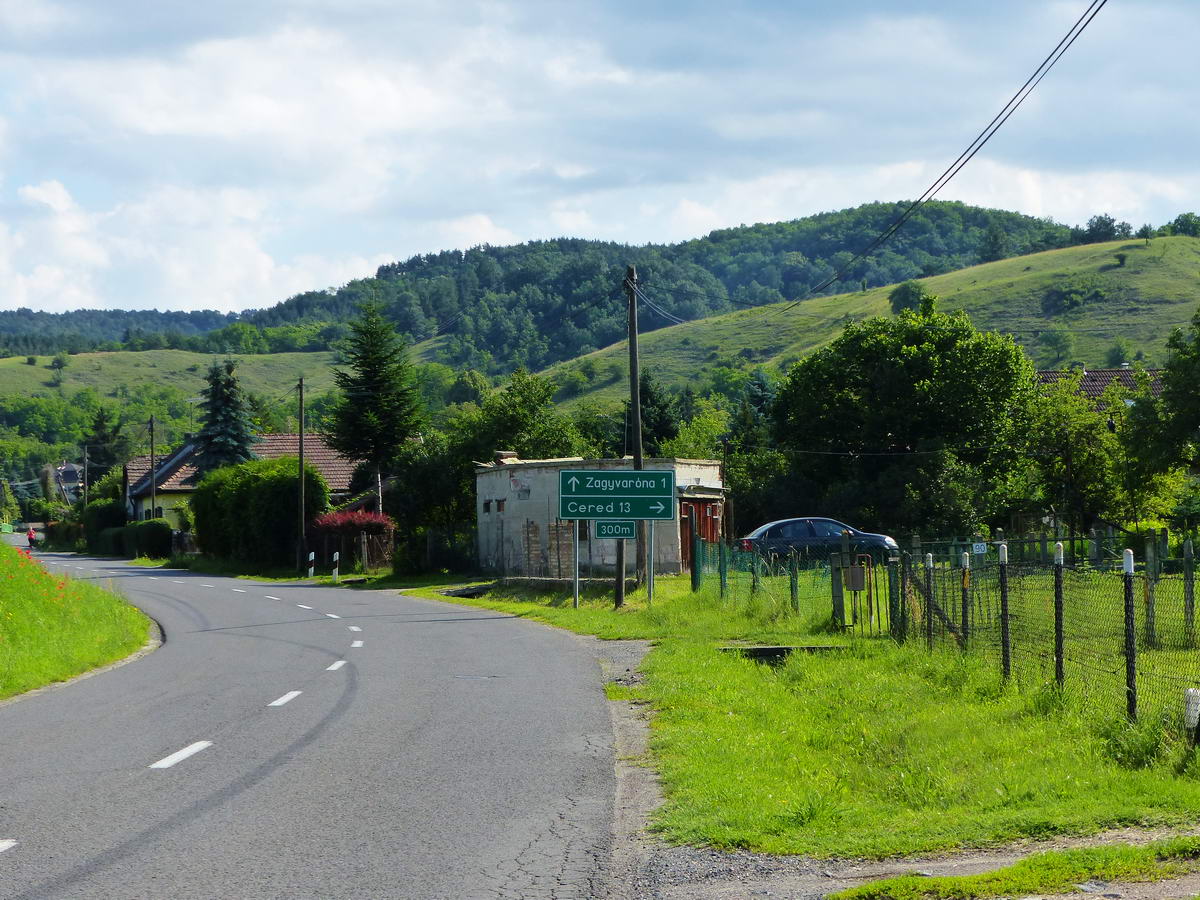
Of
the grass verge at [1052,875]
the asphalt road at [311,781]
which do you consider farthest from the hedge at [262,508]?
the grass verge at [1052,875]

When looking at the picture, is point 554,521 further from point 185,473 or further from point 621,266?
point 621,266

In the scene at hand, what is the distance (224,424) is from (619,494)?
48668 mm

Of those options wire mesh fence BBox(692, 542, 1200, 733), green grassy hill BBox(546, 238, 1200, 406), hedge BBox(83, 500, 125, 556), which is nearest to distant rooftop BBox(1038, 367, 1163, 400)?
green grassy hill BBox(546, 238, 1200, 406)

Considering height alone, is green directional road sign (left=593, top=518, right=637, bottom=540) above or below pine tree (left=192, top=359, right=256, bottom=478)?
below

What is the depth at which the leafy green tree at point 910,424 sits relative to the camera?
53188 millimetres

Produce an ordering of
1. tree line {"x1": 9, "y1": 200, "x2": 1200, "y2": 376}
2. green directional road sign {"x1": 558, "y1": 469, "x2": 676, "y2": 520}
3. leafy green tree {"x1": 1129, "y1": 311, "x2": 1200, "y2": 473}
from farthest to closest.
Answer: tree line {"x1": 9, "y1": 200, "x2": 1200, "y2": 376} < leafy green tree {"x1": 1129, "y1": 311, "x2": 1200, "y2": 473} < green directional road sign {"x1": 558, "y1": 469, "x2": 676, "y2": 520}

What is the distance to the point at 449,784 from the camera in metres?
9.39

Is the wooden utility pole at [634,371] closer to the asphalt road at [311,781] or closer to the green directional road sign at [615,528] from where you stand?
the green directional road sign at [615,528]

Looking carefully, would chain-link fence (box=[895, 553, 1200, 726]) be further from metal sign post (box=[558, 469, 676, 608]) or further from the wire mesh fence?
metal sign post (box=[558, 469, 676, 608])

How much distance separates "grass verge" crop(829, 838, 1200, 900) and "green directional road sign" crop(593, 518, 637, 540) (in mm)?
25084

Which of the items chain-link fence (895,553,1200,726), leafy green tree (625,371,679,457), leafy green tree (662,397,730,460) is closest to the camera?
chain-link fence (895,553,1200,726)

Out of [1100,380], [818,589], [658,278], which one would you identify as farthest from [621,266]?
[818,589]

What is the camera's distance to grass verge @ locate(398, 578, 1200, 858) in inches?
309

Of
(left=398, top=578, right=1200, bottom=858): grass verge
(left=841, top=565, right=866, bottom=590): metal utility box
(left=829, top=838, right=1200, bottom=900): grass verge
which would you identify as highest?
(left=841, top=565, right=866, bottom=590): metal utility box
